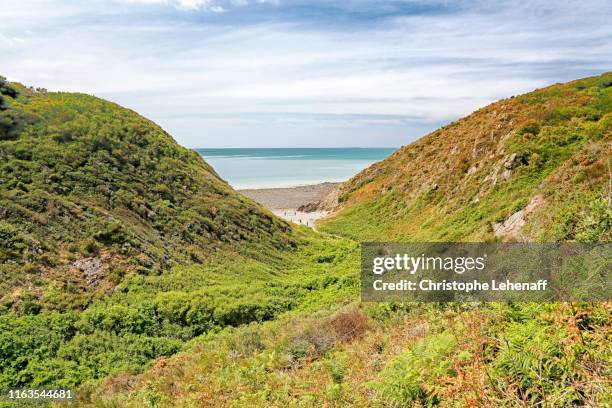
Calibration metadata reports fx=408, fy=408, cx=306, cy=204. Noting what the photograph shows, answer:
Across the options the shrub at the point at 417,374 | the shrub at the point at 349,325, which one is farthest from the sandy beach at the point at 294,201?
the shrub at the point at 417,374

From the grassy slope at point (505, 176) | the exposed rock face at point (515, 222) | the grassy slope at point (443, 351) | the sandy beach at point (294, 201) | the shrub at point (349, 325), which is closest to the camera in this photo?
the grassy slope at point (443, 351)

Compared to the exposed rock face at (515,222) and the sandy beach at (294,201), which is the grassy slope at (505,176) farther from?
the sandy beach at (294,201)

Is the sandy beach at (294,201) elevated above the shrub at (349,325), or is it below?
above

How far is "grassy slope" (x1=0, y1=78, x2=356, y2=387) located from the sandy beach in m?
20.9

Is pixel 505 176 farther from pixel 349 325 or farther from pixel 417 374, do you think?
pixel 417 374

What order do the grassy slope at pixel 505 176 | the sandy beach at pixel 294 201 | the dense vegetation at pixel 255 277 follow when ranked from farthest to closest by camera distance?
the sandy beach at pixel 294 201
the grassy slope at pixel 505 176
the dense vegetation at pixel 255 277

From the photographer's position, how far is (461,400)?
529 cm

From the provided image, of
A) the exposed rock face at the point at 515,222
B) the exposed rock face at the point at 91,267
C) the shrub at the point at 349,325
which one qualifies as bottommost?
the shrub at the point at 349,325

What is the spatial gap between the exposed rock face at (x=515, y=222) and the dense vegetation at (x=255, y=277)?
0.49 feet

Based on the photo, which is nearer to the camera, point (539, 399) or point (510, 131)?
point (539, 399)

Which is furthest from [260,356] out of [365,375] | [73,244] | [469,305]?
[73,244]

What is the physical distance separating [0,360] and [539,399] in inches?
599

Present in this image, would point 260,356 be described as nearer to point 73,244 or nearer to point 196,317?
point 196,317

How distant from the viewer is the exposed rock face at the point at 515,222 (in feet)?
56.2
